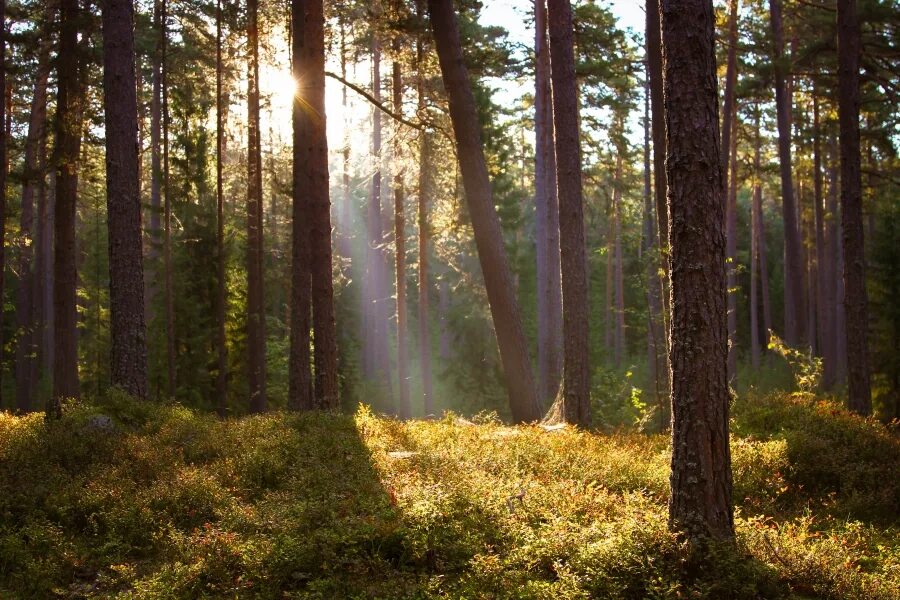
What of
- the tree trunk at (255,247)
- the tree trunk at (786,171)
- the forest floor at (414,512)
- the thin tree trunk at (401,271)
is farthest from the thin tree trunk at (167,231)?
the tree trunk at (786,171)

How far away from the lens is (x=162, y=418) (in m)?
11.2

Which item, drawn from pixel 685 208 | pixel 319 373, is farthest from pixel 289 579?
pixel 319 373

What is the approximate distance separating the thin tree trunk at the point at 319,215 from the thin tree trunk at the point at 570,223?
4.10 meters

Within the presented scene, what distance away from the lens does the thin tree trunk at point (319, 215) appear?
12609mm

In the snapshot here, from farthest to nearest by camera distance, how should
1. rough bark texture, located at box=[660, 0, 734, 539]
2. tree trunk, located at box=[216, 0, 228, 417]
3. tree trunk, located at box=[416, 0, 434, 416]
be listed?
tree trunk, located at box=[216, 0, 228, 417], tree trunk, located at box=[416, 0, 434, 416], rough bark texture, located at box=[660, 0, 734, 539]

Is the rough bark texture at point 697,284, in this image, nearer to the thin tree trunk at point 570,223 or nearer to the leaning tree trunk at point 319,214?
the thin tree trunk at point 570,223

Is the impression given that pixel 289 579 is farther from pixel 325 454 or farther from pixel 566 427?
pixel 566 427

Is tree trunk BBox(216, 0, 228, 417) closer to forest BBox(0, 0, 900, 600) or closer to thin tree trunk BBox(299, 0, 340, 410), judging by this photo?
forest BBox(0, 0, 900, 600)

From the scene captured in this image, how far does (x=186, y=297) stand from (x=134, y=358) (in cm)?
1156

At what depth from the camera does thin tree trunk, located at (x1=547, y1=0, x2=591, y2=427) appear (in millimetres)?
13148

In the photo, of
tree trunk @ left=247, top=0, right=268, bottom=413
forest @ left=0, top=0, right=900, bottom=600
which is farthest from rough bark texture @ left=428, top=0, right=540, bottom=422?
tree trunk @ left=247, top=0, right=268, bottom=413

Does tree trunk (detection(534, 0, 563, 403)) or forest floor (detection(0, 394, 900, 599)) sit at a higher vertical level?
tree trunk (detection(534, 0, 563, 403))

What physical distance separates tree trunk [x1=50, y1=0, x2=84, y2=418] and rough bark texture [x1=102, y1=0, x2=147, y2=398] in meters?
3.24

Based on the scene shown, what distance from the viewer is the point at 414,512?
258 inches
